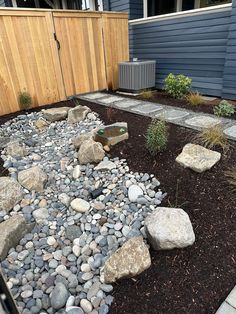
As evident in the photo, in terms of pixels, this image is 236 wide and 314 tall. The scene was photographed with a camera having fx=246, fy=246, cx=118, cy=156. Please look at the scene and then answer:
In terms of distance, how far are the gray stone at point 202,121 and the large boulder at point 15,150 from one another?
6.78ft

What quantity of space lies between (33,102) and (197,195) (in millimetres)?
3534

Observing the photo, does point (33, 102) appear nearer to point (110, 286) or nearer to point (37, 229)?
point (37, 229)

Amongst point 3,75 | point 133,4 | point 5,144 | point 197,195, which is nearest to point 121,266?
point 197,195

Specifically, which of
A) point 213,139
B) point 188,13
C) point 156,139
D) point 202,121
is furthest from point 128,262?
point 188,13

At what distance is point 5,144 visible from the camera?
10.3 ft

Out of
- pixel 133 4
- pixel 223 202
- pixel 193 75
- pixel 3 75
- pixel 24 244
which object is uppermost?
pixel 133 4

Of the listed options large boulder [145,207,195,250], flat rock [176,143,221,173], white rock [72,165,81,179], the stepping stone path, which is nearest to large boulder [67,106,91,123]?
the stepping stone path

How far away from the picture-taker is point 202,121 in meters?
3.20

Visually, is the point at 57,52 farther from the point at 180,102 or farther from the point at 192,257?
the point at 192,257

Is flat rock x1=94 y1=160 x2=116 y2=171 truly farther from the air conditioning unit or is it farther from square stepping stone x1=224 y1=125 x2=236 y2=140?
the air conditioning unit

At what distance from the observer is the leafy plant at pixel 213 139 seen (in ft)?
8.20

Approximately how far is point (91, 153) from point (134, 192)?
0.69 m

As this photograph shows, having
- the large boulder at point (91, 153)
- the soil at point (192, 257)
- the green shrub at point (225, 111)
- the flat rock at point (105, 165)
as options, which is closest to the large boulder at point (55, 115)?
the large boulder at point (91, 153)

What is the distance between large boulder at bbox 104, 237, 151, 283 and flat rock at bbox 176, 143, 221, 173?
941 mm
